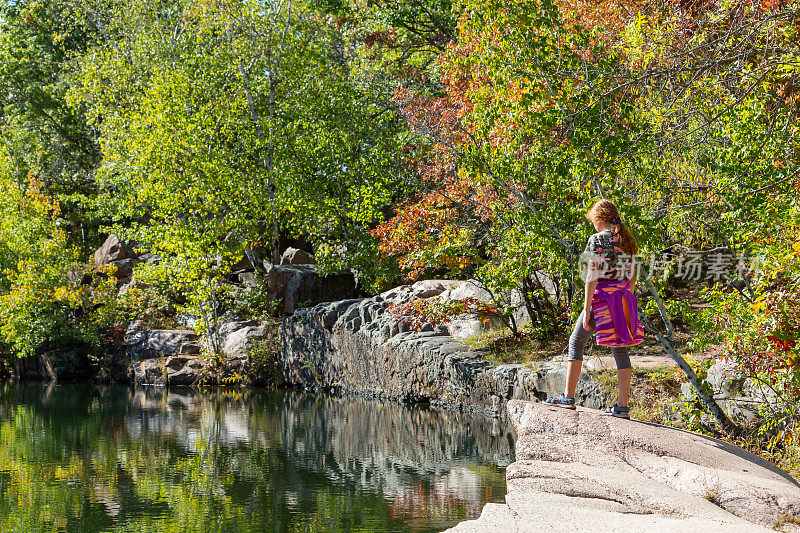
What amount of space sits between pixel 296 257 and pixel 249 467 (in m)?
13.7

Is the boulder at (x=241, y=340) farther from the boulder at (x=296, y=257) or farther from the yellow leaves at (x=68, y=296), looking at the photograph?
the yellow leaves at (x=68, y=296)

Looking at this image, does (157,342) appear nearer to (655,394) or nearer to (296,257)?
(296,257)

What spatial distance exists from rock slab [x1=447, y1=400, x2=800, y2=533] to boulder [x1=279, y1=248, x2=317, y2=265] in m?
16.4

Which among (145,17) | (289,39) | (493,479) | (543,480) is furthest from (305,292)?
(543,480)

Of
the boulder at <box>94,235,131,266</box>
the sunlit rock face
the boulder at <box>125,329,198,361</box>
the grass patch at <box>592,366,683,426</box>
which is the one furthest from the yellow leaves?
the grass patch at <box>592,366,683,426</box>

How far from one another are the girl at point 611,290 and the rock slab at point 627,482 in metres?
0.54

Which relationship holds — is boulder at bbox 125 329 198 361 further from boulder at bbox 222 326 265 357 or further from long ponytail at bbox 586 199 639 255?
long ponytail at bbox 586 199 639 255

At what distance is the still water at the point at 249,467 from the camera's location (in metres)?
7.19

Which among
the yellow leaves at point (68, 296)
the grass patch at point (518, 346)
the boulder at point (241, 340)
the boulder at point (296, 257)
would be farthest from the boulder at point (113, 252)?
the grass patch at point (518, 346)

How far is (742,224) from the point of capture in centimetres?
854

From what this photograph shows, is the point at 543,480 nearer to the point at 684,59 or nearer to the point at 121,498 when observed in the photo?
the point at 121,498

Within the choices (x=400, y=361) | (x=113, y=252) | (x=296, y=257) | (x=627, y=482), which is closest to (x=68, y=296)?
(x=113, y=252)

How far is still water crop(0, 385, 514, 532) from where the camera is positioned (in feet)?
23.6

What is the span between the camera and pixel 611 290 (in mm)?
6703
